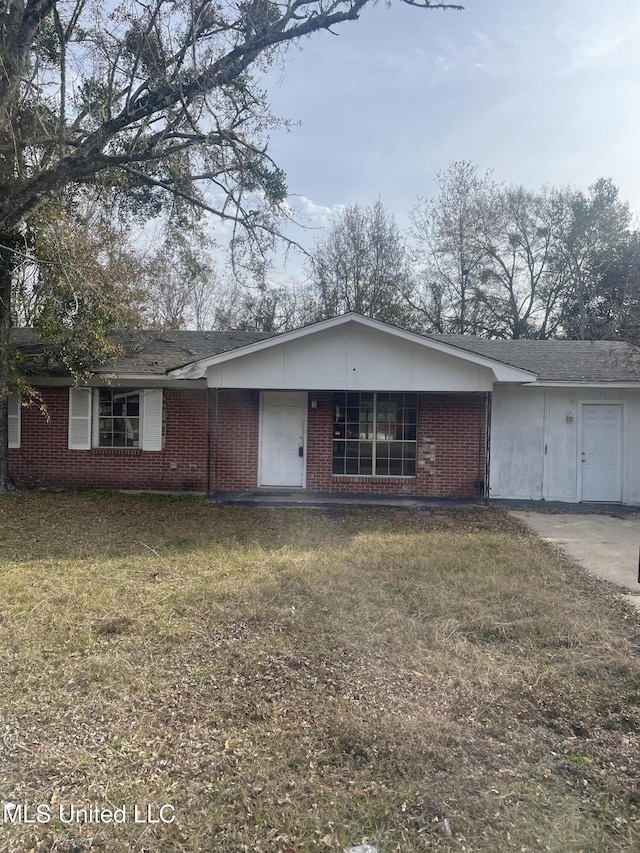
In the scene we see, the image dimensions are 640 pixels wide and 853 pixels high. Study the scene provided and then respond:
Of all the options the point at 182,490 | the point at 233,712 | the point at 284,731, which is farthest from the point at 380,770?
the point at 182,490

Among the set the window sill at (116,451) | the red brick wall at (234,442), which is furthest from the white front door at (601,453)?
the window sill at (116,451)

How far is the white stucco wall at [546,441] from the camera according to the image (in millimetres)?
10977

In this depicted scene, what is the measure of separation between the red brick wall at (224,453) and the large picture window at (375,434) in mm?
171

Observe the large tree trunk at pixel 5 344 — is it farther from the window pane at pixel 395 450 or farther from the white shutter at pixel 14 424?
the window pane at pixel 395 450

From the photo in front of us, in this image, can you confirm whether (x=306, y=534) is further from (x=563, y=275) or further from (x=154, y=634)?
(x=563, y=275)

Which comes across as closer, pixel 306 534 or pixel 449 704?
pixel 449 704

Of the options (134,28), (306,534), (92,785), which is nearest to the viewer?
(92,785)

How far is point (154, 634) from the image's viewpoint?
4289 millimetres

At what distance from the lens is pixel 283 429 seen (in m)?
11.7

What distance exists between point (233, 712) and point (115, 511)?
7076 millimetres

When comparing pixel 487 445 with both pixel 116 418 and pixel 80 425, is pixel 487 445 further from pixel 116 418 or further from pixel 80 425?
pixel 80 425

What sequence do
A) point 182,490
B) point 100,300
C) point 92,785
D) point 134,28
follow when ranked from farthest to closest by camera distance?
→ 1. point 182,490
2. point 100,300
3. point 134,28
4. point 92,785

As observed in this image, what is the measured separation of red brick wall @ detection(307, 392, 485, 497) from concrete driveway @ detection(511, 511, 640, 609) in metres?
1.57

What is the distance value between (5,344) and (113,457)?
313 cm
